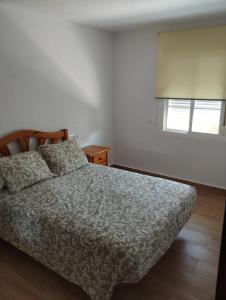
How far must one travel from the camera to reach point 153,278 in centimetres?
207

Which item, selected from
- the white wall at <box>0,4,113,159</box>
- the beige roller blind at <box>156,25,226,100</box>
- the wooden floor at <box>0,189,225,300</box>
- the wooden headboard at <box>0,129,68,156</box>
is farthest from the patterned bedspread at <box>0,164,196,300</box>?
the beige roller blind at <box>156,25,226,100</box>

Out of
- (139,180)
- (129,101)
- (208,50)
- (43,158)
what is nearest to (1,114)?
(43,158)

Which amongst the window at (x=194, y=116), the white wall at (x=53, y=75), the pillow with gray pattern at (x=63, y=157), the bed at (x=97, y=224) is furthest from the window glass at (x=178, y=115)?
the pillow with gray pattern at (x=63, y=157)

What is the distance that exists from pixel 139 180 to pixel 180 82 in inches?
64.5

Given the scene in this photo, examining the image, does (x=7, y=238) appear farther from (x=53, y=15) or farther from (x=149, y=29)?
(x=149, y=29)

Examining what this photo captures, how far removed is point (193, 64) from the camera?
11.0 ft

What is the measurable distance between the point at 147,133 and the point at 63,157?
1644mm

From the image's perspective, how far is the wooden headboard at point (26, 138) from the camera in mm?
2719

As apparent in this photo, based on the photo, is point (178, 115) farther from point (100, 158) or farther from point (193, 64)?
point (100, 158)

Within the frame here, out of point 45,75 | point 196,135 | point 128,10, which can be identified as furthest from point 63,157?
point 196,135

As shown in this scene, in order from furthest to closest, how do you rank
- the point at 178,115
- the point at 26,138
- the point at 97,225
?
1. the point at 178,115
2. the point at 26,138
3. the point at 97,225

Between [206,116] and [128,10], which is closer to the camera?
[128,10]

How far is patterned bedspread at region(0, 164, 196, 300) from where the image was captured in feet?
5.45

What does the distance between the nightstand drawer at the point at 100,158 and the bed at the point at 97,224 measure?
87 centimetres
